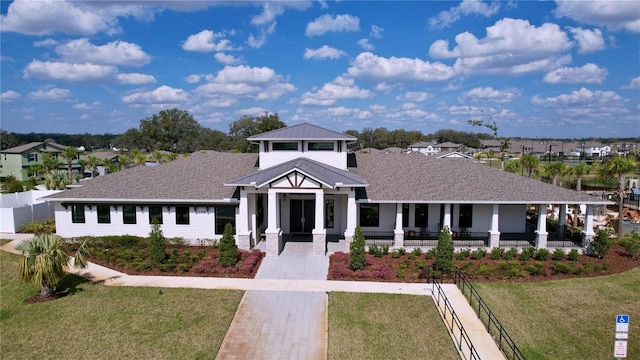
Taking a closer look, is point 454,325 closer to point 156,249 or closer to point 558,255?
point 558,255

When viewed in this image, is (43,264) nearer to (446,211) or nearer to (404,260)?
(404,260)

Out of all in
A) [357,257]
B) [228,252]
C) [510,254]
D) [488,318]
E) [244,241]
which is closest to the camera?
[488,318]

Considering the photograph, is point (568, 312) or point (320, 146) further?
point (320, 146)

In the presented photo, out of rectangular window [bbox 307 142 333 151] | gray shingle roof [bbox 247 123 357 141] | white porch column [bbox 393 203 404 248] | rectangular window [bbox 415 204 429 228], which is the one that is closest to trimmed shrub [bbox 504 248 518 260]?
rectangular window [bbox 415 204 429 228]

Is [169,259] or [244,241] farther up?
[244,241]

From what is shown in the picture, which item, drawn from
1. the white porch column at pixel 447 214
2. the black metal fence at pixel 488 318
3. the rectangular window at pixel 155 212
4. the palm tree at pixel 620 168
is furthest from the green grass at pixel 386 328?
the palm tree at pixel 620 168

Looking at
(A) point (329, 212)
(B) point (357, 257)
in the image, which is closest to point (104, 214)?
(A) point (329, 212)
